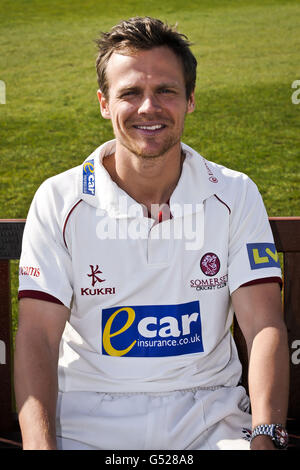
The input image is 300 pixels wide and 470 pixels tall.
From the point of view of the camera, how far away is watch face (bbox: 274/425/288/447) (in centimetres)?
220

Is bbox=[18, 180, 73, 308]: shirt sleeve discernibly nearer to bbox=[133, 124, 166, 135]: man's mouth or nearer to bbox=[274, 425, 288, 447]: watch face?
bbox=[133, 124, 166, 135]: man's mouth

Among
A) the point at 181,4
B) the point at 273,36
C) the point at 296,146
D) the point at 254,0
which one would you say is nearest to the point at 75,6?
the point at 181,4

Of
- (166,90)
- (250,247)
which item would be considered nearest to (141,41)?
(166,90)

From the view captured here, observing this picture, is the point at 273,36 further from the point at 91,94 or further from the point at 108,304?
the point at 108,304

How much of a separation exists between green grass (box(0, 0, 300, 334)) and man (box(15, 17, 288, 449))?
1.31 metres

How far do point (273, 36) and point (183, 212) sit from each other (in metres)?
12.1

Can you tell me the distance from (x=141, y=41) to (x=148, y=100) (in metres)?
0.22

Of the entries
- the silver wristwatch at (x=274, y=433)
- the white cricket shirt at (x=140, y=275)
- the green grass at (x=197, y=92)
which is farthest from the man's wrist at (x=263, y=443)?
the green grass at (x=197, y=92)

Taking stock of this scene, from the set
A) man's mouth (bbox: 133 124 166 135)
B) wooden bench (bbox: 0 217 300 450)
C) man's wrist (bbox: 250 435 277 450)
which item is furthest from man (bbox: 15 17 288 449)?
wooden bench (bbox: 0 217 300 450)

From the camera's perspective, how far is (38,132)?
29.1 ft

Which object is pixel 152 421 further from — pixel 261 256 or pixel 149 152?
pixel 149 152

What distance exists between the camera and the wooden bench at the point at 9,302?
2898 millimetres

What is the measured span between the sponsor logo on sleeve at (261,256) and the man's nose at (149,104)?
60 cm

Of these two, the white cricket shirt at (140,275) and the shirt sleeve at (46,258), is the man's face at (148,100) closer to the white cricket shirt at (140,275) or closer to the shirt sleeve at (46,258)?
the white cricket shirt at (140,275)
